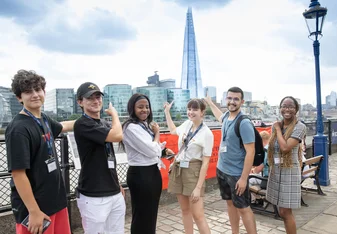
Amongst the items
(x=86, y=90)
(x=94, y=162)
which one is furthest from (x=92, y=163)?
(x=86, y=90)

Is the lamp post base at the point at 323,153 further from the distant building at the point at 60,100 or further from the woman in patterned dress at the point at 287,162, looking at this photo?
the distant building at the point at 60,100

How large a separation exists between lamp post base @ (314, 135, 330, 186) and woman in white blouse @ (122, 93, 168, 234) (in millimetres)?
5541

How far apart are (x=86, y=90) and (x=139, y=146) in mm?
723

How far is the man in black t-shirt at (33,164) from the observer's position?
5.90 ft

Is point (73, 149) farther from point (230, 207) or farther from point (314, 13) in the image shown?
point (314, 13)

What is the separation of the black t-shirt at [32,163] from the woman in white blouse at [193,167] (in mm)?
1461

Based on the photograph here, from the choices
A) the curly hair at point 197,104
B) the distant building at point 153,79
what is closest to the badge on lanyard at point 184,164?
the curly hair at point 197,104

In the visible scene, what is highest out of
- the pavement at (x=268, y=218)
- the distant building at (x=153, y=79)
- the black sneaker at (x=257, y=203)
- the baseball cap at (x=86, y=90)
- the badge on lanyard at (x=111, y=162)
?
the distant building at (x=153, y=79)

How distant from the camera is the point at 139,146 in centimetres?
253

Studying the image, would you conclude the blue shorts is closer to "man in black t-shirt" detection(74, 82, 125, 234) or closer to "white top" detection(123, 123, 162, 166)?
"white top" detection(123, 123, 162, 166)

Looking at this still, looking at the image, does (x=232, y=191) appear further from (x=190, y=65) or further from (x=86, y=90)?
(x=190, y=65)

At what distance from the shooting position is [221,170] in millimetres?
3289

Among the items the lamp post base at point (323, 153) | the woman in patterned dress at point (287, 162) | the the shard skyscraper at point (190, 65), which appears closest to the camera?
the woman in patterned dress at point (287, 162)

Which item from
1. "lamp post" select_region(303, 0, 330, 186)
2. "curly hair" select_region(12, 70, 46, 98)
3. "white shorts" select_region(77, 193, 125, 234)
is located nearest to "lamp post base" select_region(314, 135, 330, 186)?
"lamp post" select_region(303, 0, 330, 186)
